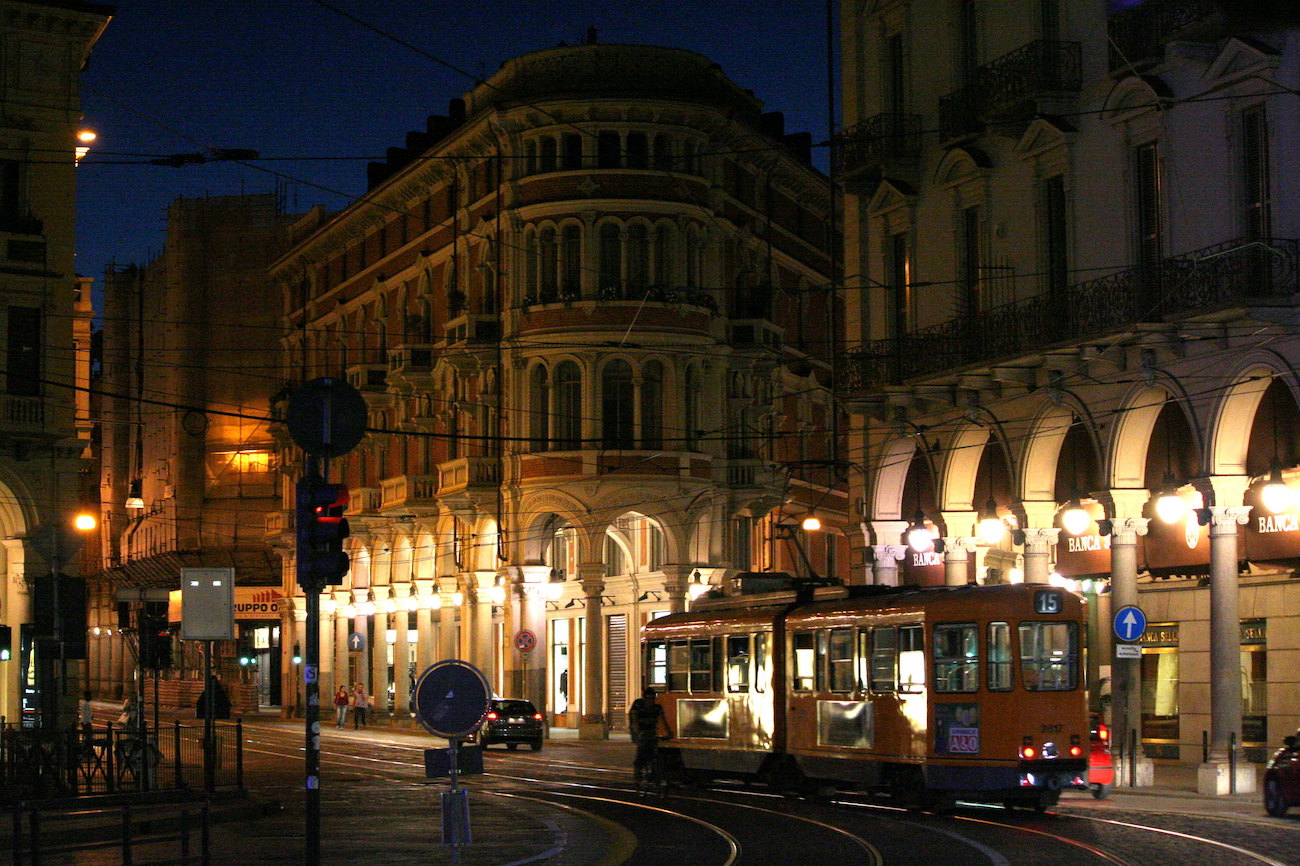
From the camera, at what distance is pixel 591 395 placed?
4953cm

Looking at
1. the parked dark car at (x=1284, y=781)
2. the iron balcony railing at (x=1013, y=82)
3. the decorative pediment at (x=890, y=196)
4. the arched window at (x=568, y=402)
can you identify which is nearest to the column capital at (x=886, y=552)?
the decorative pediment at (x=890, y=196)

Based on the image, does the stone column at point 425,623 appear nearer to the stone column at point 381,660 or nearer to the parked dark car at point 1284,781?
the stone column at point 381,660

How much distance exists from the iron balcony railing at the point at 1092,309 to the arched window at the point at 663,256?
15.5 meters

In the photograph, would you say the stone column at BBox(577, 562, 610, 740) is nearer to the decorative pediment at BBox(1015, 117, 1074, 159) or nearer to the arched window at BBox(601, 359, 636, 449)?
the arched window at BBox(601, 359, 636, 449)

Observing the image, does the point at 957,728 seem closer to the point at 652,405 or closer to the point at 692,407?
the point at 652,405

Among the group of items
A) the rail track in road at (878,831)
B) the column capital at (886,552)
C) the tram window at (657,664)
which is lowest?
the rail track in road at (878,831)

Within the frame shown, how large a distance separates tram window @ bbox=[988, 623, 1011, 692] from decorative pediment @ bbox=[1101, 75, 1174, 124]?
8986 millimetres

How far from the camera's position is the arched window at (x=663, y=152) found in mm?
50344

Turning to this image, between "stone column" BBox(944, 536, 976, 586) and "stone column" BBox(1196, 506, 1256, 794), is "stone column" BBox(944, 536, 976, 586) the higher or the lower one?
the higher one

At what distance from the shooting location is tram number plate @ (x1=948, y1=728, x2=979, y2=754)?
928 inches

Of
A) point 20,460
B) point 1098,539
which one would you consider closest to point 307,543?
point 1098,539

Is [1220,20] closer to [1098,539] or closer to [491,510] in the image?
[1098,539]

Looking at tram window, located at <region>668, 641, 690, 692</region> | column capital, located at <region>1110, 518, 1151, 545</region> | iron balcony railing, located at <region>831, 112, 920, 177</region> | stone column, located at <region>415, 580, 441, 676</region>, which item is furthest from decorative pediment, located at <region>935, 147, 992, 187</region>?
stone column, located at <region>415, 580, 441, 676</region>

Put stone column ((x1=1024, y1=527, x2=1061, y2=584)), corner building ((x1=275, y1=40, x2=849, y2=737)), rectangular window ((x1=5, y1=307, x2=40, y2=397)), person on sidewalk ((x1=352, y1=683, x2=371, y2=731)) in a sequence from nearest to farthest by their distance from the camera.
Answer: stone column ((x1=1024, y1=527, x2=1061, y2=584))
rectangular window ((x1=5, y1=307, x2=40, y2=397))
corner building ((x1=275, y1=40, x2=849, y2=737))
person on sidewalk ((x1=352, y1=683, x2=371, y2=731))
